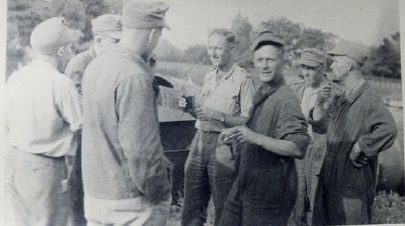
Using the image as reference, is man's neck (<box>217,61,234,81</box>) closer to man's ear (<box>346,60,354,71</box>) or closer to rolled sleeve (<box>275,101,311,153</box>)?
rolled sleeve (<box>275,101,311,153</box>)

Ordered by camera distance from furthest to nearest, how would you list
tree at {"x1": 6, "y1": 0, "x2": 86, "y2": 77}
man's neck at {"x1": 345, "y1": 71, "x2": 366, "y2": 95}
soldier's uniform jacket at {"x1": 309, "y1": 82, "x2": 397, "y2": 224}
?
man's neck at {"x1": 345, "y1": 71, "x2": 366, "y2": 95}
soldier's uniform jacket at {"x1": 309, "y1": 82, "x2": 397, "y2": 224}
tree at {"x1": 6, "y1": 0, "x2": 86, "y2": 77}

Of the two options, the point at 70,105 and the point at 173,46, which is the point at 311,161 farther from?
the point at 70,105

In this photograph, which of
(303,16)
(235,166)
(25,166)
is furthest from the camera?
(303,16)

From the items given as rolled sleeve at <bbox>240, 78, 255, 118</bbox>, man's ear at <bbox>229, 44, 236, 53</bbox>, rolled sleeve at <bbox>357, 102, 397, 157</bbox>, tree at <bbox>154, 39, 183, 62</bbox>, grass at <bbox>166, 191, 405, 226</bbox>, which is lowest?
grass at <bbox>166, 191, 405, 226</bbox>

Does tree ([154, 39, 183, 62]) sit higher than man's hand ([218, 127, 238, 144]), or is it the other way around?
tree ([154, 39, 183, 62])

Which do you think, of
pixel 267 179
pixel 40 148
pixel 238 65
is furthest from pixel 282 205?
pixel 40 148

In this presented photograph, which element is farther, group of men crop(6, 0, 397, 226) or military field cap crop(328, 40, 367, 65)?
military field cap crop(328, 40, 367, 65)

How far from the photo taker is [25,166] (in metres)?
3.96

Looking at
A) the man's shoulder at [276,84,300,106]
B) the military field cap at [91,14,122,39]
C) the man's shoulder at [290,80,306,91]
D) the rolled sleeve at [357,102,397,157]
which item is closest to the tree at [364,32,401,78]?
Result: the rolled sleeve at [357,102,397,157]

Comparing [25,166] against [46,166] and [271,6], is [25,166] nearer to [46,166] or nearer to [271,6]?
[46,166]

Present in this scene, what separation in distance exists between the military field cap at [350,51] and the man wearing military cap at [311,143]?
0.32 feet

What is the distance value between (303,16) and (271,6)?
0.25 metres

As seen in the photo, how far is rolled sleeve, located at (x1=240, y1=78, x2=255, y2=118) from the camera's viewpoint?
4.25 m

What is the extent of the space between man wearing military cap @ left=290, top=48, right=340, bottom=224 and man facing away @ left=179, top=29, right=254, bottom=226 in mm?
430
